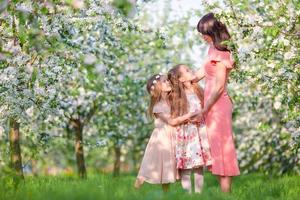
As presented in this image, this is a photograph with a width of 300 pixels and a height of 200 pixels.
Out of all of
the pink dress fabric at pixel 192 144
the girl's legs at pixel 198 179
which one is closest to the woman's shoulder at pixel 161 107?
the pink dress fabric at pixel 192 144

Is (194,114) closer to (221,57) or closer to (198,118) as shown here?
(198,118)

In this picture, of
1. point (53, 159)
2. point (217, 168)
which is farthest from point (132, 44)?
point (53, 159)

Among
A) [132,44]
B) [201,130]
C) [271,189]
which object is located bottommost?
[271,189]

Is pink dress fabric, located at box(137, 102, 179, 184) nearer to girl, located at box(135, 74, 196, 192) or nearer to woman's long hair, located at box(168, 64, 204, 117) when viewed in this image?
girl, located at box(135, 74, 196, 192)

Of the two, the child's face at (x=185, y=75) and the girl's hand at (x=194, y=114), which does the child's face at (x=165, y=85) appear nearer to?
the child's face at (x=185, y=75)

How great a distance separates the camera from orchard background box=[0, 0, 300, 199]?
632 centimetres

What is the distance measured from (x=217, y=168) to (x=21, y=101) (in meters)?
2.36

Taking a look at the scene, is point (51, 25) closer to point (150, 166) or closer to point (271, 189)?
point (150, 166)

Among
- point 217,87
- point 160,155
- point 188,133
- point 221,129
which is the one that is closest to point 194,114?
point 188,133

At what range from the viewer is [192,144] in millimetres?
8367

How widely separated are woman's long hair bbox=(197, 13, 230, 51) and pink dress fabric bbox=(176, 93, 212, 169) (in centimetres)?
83

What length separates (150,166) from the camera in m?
8.78

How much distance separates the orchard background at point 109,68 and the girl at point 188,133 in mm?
515

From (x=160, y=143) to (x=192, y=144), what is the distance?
59 centimetres
